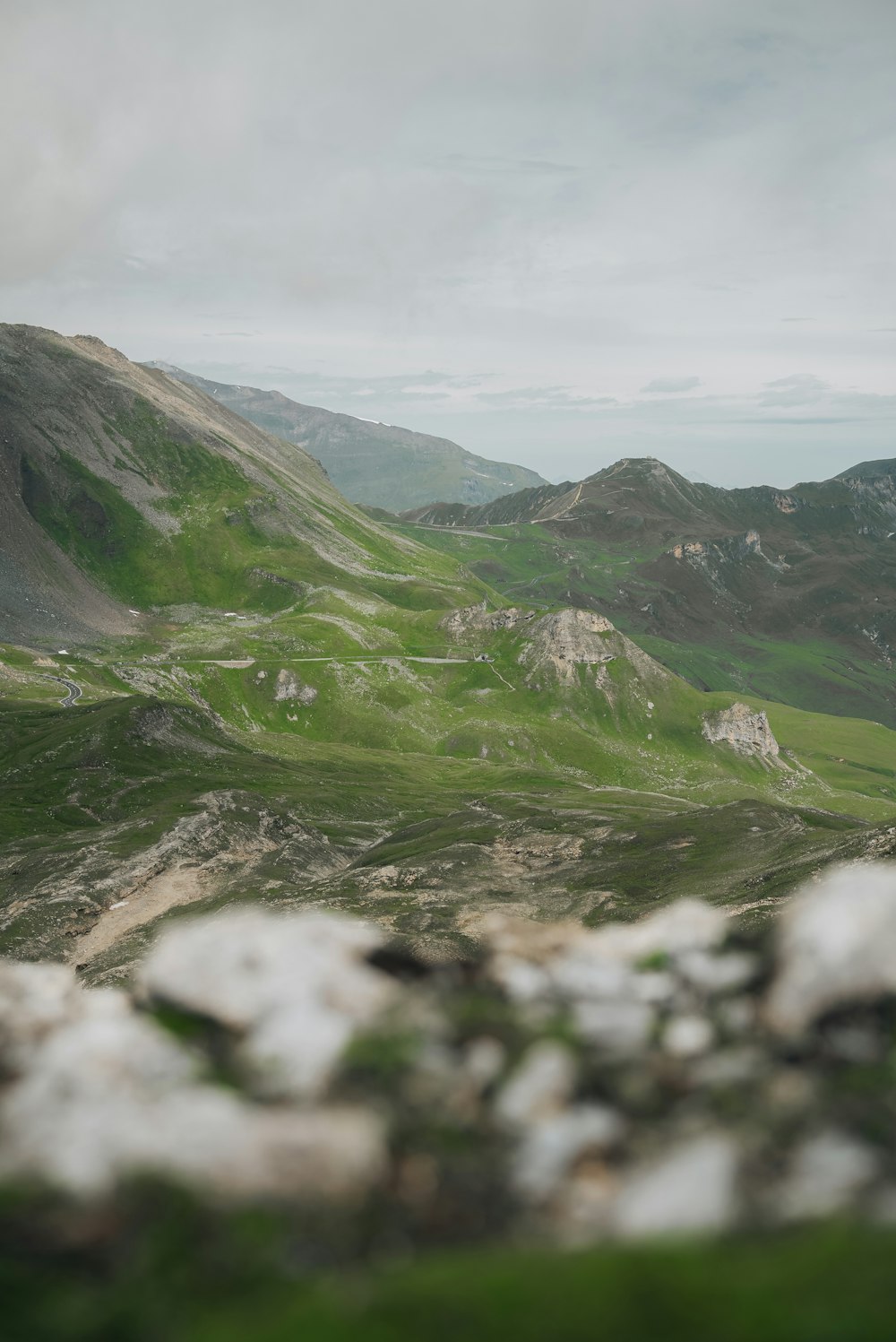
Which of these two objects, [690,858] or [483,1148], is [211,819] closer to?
[690,858]

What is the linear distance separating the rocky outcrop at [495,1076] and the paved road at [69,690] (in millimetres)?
144908

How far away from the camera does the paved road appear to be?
149 m

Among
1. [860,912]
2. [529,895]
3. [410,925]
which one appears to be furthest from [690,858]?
[860,912]

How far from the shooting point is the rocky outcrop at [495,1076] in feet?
32.5

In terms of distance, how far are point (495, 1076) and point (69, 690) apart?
545ft

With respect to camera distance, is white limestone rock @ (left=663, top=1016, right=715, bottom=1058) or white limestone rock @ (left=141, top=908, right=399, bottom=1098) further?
white limestone rock @ (left=663, top=1016, right=715, bottom=1058)

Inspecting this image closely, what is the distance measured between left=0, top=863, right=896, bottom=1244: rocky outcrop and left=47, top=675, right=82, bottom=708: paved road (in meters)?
145

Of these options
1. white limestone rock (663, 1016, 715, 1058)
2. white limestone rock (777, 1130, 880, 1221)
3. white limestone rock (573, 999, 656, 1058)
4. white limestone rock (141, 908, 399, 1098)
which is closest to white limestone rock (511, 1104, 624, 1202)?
white limestone rock (573, 999, 656, 1058)

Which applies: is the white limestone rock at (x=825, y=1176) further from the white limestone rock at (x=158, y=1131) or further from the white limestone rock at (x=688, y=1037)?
the white limestone rock at (x=158, y=1131)

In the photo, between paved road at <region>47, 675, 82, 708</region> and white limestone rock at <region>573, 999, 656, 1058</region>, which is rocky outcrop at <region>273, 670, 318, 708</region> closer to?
paved road at <region>47, 675, 82, 708</region>

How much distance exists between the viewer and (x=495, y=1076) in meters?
12.2

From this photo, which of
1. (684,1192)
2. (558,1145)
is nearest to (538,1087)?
(558,1145)

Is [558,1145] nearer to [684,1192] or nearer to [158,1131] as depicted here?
[684,1192]

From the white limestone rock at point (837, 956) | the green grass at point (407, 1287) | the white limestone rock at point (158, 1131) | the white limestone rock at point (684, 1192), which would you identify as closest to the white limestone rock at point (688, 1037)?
the white limestone rock at point (837, 956)
